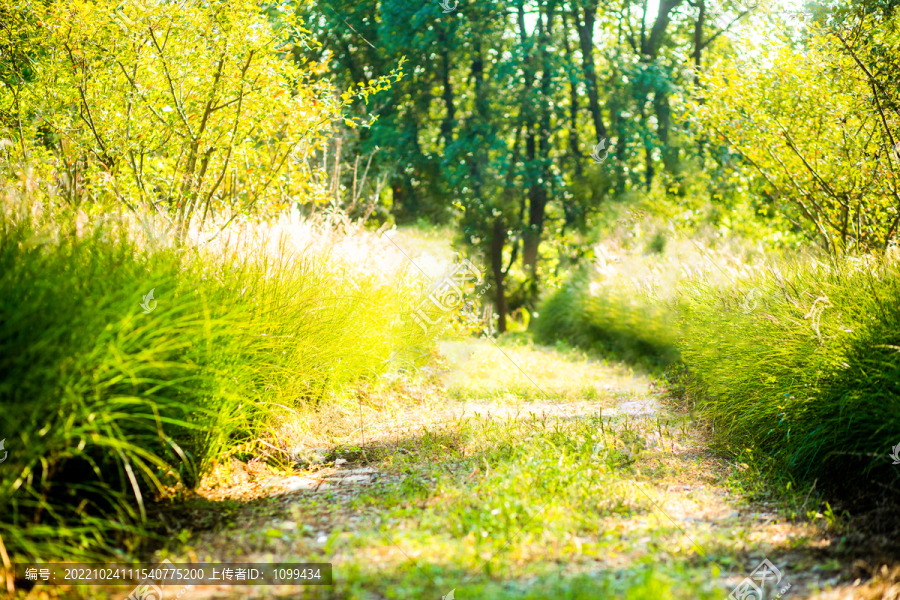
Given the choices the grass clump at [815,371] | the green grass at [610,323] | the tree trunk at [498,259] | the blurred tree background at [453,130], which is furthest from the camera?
the tree trunk at [498,259]

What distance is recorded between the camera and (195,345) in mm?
2846

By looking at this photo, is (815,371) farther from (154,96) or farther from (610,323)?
(610,323)

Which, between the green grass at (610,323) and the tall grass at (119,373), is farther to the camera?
the green grass at (610,323)

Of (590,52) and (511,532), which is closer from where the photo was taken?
(511,532)

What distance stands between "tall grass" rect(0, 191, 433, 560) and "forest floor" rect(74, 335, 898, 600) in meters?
0.27

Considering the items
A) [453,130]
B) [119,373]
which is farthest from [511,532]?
[453,130]

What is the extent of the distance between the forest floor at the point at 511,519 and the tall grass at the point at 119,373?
0.87 feet

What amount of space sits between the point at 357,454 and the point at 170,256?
60.7 inches

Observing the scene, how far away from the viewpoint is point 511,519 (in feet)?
8.53

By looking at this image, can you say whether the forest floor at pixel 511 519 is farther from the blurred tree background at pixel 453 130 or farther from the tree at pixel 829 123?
the tree at pixel 829 123

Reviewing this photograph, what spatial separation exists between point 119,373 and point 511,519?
1.66m

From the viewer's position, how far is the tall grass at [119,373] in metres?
2.13

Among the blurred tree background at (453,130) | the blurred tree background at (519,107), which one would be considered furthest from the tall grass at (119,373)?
the blurred tree background at (519,107)

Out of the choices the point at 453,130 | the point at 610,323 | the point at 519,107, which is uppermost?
the point at 519,107
